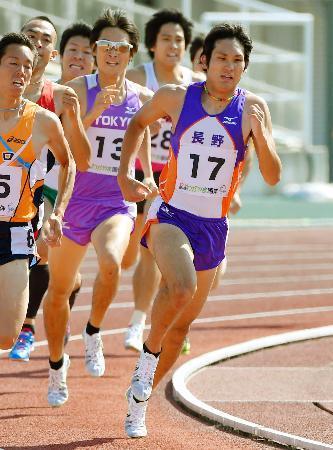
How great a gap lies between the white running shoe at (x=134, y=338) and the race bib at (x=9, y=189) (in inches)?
135

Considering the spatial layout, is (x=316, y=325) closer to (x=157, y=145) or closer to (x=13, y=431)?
(x=157, y=145)

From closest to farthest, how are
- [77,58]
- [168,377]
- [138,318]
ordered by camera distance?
[168,377]
[77,58]
[138,318]

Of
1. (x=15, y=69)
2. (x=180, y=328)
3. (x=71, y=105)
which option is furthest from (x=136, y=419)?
(x=71, y=105)

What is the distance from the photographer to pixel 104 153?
30.7 feet

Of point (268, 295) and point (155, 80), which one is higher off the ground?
point (155, 80)

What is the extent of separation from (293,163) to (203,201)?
28.9 meters

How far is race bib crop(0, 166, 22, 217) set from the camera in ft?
23.7

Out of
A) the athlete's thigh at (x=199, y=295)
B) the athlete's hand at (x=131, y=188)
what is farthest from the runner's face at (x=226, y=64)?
the athlete's thigh at (x=199, y=295)

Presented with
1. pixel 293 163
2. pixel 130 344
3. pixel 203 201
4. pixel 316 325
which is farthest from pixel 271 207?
pixel 203 201

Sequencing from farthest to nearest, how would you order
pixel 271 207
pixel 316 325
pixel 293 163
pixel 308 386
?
1. pixel 293 163
2. pixel 271 207
3. pixel 316 325
4. pixel 308 386

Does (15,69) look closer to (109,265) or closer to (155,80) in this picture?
(109,265)

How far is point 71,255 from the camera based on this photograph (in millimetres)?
8953

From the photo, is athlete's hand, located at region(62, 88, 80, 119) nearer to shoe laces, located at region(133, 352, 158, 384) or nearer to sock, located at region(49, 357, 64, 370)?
sock, located at region(49, 357, 64, 370)

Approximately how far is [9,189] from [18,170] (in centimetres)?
10
